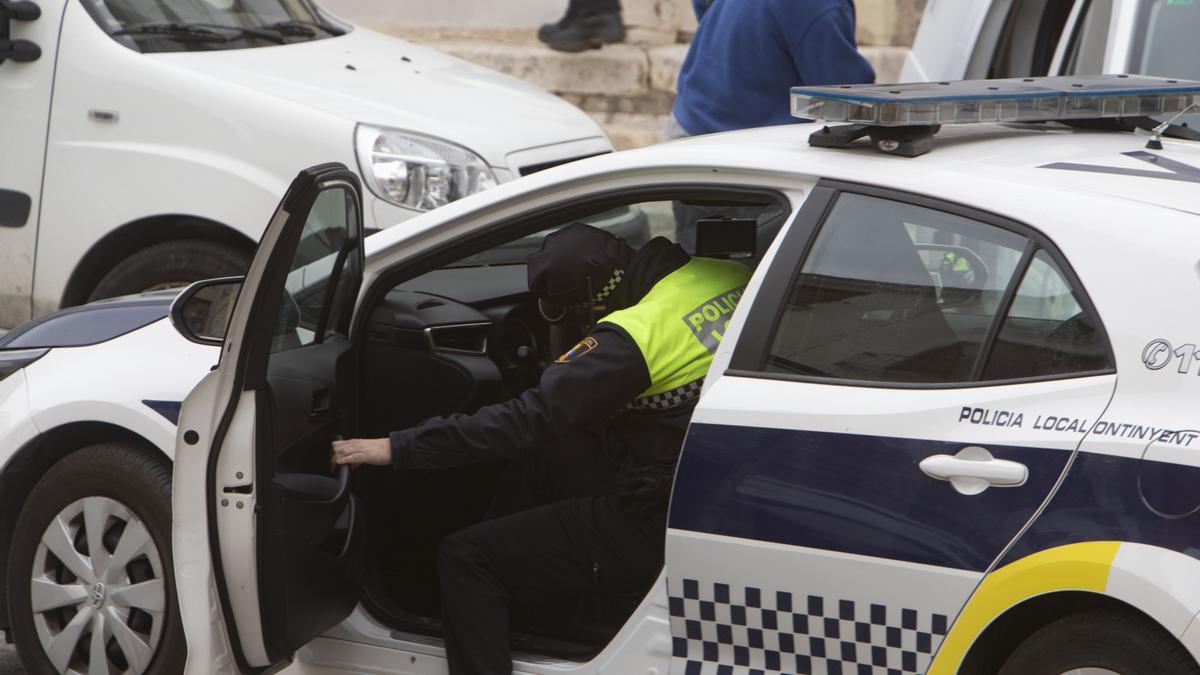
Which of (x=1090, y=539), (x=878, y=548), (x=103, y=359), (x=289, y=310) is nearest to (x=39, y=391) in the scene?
(x=103, y=359)

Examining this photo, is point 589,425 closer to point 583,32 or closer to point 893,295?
point 893,295

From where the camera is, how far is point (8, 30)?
5.69 metres

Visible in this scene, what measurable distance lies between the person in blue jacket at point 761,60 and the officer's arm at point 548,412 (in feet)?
6.72

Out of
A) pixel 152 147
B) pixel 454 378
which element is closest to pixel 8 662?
pixel 454 378

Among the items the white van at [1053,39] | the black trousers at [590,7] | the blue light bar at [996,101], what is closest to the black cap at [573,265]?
the blue light bar at [996,101]

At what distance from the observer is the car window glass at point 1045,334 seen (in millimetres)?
2551

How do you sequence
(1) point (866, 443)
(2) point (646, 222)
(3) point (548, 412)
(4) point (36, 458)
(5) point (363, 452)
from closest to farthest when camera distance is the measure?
(1) point (866, 443) → (3) point (548, 412) → (5) point (363, 452) → (4) point (36, 458) → (2) point (646, 222)

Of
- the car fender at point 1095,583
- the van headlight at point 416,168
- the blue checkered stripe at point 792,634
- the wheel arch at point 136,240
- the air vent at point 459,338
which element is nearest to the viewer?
the car fender at point 1095,583

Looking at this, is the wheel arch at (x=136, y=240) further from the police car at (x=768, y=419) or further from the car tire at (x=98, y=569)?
the car tire at (x=98, y=569)

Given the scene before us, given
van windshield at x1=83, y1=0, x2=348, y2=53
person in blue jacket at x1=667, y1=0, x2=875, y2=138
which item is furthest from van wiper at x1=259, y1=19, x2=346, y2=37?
person in blue jacket at x1=667, y1=0, x2=875, y2=138

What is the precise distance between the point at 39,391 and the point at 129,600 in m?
0.54

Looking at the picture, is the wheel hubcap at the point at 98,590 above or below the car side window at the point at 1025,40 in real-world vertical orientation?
below

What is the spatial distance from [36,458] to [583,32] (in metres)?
6.47

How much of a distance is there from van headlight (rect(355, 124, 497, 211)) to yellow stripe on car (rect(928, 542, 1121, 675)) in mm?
3216
